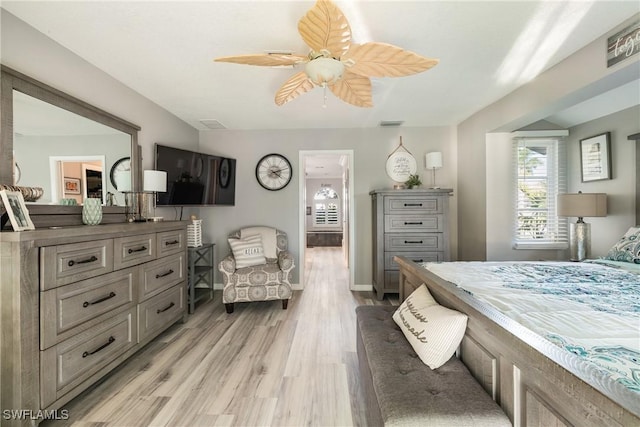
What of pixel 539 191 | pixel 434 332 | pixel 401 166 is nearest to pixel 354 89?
pixel 434 332

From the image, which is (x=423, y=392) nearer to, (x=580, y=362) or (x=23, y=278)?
(x=580, y=362)

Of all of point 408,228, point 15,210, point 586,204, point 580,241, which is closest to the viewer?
point 15,210

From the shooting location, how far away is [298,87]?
79.4 inches

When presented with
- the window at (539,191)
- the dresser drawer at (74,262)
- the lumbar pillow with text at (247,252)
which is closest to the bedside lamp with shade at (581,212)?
the window at (539,191)

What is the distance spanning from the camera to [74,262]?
1587 mm

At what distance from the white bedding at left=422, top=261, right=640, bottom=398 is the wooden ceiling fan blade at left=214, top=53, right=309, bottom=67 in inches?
66.6

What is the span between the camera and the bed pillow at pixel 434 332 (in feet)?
4.06

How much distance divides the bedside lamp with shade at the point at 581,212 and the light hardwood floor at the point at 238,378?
8.67ft

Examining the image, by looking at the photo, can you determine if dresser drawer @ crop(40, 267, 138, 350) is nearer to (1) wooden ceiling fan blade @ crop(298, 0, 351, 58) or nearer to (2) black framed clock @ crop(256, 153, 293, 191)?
(1) wooden ceiling fan blade @ crop(298, 0, 351, 58)

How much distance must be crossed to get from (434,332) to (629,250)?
2.21 m

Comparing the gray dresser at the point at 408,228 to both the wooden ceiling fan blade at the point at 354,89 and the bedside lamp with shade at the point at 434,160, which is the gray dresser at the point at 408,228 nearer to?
the bedside lamp with shade at the point at 434,160

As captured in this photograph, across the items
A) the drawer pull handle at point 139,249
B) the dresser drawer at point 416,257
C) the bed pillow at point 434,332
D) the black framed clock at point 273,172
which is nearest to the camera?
the bed pillow at point 434,332

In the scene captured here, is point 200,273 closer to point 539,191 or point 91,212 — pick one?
point 91,212

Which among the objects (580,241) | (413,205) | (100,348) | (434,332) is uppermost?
(413,205)
